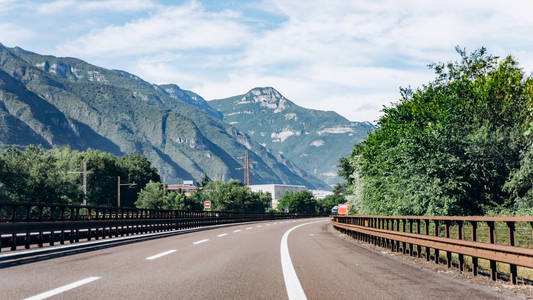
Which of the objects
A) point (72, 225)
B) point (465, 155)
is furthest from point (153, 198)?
point (72, 225)

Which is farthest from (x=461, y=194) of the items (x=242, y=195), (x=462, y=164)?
(x=242, y=195)

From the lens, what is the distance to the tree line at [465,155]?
28703mm

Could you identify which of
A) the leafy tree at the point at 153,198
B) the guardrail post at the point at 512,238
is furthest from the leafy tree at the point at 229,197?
the guardrail post at the point at 512,238

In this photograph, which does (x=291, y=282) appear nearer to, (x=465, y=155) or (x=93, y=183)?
(x=465, y=155)

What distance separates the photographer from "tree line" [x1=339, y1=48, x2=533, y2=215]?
2870cm

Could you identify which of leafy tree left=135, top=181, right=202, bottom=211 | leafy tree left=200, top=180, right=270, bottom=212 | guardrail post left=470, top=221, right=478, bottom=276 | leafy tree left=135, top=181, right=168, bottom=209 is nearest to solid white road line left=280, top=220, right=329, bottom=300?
guardrail post left=470, top=221, right=478, bottom=276

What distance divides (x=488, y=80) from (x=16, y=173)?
61.7 meters

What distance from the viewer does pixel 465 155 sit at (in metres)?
30.1

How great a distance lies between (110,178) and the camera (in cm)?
12019

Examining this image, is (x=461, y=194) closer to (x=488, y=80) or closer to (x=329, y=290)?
(x=488, y=80)

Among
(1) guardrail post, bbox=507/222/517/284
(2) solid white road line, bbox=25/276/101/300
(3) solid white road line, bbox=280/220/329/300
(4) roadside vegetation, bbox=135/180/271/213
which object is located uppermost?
(1) guardrail post, bbox=507/222/517/284

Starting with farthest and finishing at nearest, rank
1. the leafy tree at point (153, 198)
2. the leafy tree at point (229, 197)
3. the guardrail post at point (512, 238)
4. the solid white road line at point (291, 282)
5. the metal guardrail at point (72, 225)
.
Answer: the leafy tree at point (229, 197)
the leafy tree at point (153, 198)
the metal guardrail at point (72, 225)
the guardrail post at point (512, 238)
the solid white road line at point (291, 282)

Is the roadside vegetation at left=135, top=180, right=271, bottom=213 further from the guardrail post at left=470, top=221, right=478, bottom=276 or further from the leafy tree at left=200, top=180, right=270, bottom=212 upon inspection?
the guardrail post at left=470, top=221, right=478, bottom=276

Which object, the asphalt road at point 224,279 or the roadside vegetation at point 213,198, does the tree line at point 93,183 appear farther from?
the asphalt road at point 224,279
